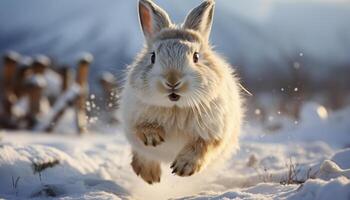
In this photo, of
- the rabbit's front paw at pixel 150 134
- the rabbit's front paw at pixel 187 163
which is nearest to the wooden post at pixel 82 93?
the rabbit's front paw at pixel 150 134

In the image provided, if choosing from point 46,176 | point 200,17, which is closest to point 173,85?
point 200,17

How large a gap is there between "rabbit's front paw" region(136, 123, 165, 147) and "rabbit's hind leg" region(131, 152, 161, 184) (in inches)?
25.3

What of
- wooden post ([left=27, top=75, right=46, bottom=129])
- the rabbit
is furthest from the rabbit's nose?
wooden post ([left=27, top=75, right=46, bottom=129])

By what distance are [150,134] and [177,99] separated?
471 mm

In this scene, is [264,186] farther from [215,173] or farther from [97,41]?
[97,41]

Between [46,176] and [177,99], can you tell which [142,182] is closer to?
[46,176]

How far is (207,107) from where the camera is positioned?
4812 millimetres

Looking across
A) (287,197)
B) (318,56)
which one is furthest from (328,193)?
(318,56)

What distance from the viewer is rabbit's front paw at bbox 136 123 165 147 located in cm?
462

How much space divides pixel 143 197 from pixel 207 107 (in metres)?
1.01

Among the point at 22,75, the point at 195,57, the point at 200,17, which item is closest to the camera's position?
the point at 195,57

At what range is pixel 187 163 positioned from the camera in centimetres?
447

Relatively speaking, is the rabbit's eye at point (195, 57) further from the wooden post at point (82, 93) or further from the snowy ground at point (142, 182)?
the wooden post at point (82, 93)

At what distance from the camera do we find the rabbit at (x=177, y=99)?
4434mm
